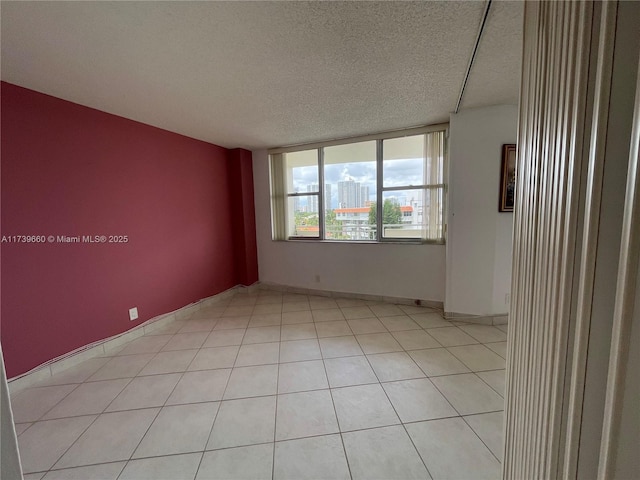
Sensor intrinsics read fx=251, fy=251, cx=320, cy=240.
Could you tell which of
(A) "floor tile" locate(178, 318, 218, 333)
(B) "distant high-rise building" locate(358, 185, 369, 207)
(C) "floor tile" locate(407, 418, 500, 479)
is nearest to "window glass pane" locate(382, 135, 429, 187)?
→ (B) "distant high-rise building" locate(358, 185, 369, 207)

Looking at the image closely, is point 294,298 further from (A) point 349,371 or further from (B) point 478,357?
(B) point 478,357

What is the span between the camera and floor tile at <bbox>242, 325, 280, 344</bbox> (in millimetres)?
2664

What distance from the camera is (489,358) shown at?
223cm

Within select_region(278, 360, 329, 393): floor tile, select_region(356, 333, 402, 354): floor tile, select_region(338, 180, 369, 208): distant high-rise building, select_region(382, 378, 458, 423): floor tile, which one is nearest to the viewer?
select_region(382, 378, 458, 423): floor tile

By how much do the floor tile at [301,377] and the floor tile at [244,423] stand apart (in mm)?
170

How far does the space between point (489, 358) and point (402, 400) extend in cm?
104

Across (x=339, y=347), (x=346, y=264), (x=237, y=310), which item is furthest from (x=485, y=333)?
(x=237, y=310)

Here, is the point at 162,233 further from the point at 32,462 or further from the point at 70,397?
the point at 32,462

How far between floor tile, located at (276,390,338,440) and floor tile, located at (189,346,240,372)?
73 centimetres

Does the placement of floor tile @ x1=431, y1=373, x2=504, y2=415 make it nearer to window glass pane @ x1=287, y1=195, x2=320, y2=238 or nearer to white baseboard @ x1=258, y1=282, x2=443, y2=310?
white baseboard @ x1=258, y1=282, x2=443, y2=310

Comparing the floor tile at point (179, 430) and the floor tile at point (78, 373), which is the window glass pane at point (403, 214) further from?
the floor tile at point (78, 373)

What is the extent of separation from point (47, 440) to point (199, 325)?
5.24ft

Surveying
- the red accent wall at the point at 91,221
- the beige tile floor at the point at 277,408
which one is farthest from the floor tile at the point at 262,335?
the red accent wall at the point at 91,221

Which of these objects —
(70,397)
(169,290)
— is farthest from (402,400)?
(169,290)
